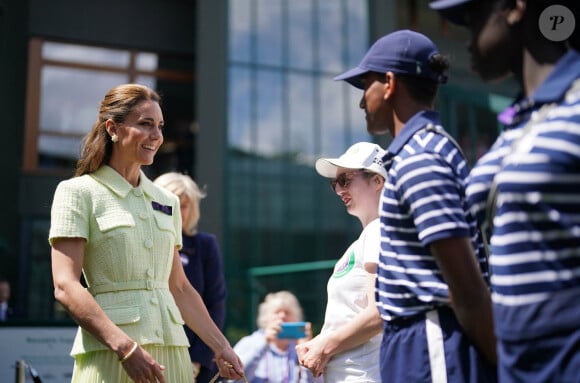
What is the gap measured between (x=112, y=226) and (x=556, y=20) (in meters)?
1.79

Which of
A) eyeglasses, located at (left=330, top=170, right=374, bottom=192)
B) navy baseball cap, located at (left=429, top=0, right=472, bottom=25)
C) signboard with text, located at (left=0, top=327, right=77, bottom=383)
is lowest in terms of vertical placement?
signboard with text, located at (left=0, top=327, right=77, bottom=383)

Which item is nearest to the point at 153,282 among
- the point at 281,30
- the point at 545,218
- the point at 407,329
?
the point at 407,329

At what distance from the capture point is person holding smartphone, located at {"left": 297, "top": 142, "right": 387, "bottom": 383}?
300 centimetres

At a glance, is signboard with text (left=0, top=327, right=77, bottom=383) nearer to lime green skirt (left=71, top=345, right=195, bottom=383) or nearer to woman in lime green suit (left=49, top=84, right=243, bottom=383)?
woman in lime green suit (left=49, top=84, right=243, bottom=383)

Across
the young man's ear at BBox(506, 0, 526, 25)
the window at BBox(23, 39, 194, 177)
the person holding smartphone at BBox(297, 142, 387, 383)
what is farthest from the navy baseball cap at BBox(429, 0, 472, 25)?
the window at BBox(23, 39, 194, 177)

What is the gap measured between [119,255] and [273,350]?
365 cm

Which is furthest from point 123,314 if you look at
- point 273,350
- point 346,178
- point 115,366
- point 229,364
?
point 273,350

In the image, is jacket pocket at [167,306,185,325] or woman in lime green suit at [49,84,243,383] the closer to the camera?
woman in lime green suit at [49,84,243,383]

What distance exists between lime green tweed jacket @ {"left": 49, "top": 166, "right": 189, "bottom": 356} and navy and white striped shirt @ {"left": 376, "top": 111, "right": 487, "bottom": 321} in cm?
100

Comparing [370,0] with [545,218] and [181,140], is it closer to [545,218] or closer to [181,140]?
[181,140]

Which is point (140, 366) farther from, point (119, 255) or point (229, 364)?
point (229, 364)

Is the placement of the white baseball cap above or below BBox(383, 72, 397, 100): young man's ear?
below

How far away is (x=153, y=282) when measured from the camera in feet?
10.1

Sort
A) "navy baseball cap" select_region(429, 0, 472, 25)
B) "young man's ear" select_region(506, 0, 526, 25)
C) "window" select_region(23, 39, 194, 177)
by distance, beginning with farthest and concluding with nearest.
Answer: "window" select_region(23, 39, 194, 177) < "navy baseball cap" select_region(429, 0, 472, 25) < "young man's ear" select_region(506, 0, 526, 25)
